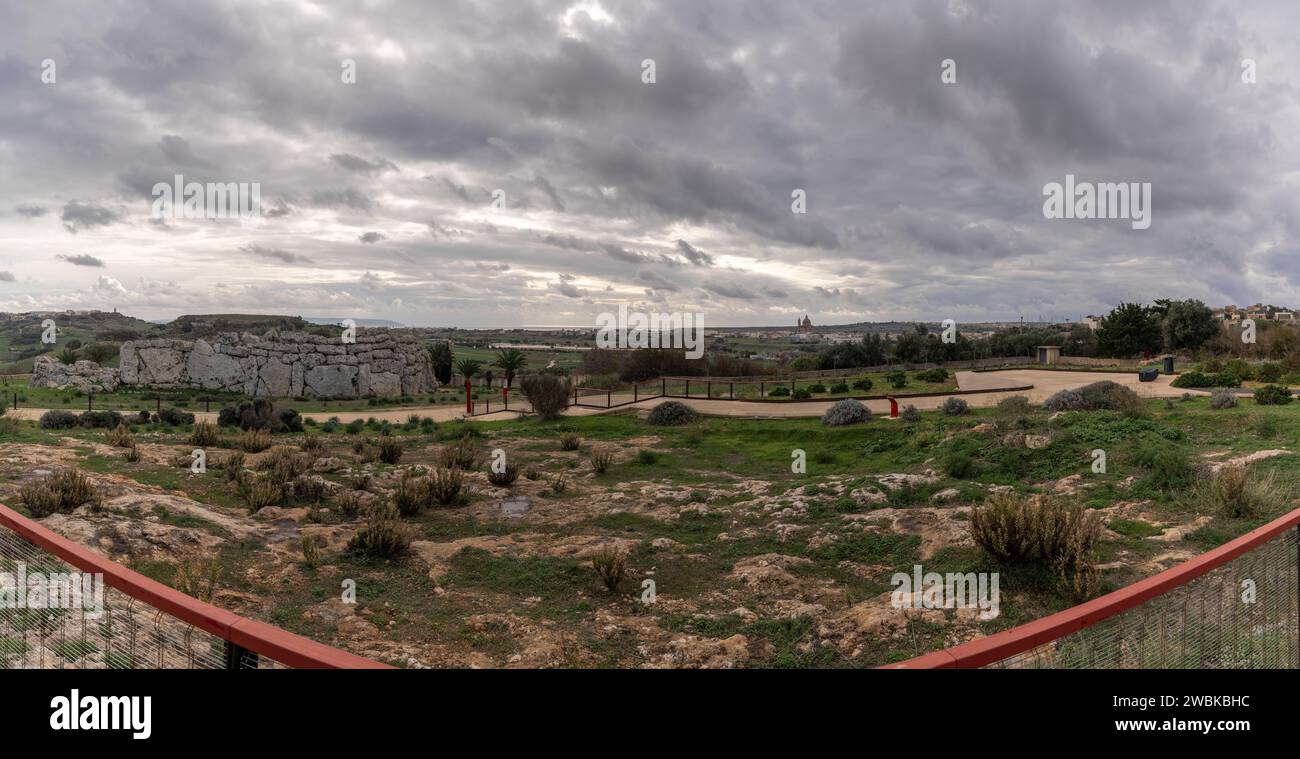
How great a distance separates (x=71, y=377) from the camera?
39.6 meters

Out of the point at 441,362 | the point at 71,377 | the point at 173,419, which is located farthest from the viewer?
the point at 441,362

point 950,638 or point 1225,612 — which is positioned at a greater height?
point 1225,612

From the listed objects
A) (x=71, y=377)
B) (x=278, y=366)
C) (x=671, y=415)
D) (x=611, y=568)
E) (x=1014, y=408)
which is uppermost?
(x=278, y=366)

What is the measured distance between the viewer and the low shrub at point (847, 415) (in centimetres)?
1833

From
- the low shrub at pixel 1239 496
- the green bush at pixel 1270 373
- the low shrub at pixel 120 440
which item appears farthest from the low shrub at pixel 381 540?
the green bush at pixel 1270 373

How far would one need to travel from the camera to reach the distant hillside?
192 feet

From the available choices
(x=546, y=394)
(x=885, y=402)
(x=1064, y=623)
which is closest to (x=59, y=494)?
(x=1064, y=623)

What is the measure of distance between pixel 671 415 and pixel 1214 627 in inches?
682

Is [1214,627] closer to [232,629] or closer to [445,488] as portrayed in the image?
[232,629]

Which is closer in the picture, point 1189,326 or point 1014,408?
point 1014,408

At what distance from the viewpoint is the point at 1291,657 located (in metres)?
3.59
